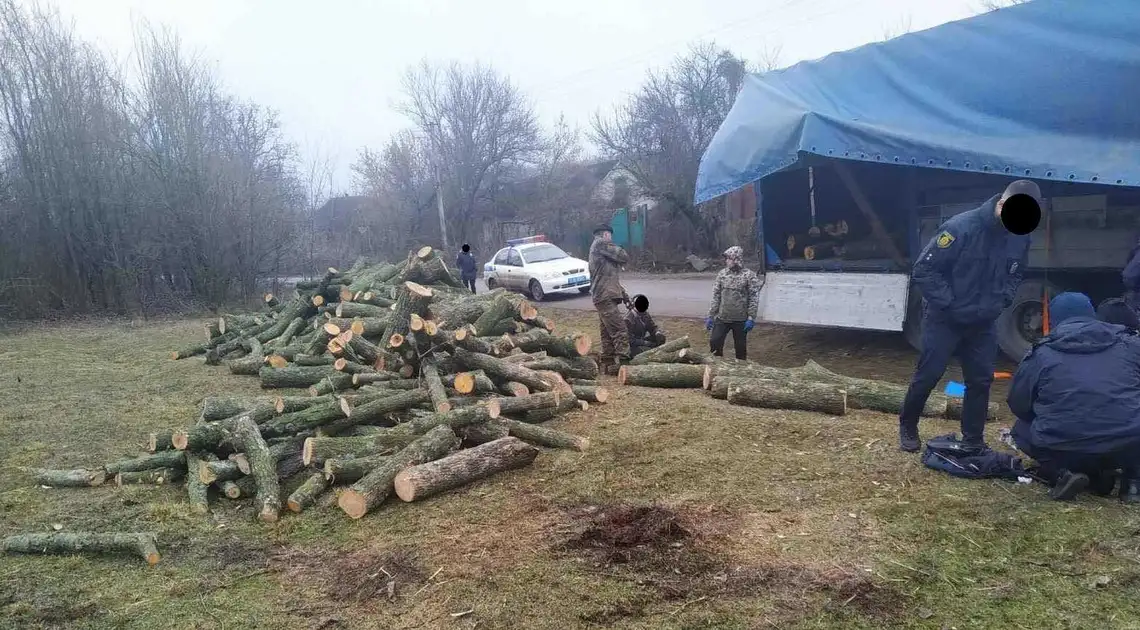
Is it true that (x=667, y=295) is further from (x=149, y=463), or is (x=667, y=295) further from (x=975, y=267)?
(x=149, y=463)

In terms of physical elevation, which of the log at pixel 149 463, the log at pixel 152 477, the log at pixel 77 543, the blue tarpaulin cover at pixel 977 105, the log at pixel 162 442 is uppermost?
the blue tarpaulin cover at pixel 977 105

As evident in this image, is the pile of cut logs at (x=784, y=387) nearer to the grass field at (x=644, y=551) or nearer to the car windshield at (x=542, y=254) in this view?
the grass field at (x=644, y=551)

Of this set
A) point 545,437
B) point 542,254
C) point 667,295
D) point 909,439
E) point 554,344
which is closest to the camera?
point 909,439

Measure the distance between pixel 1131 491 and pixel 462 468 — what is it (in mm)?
4118

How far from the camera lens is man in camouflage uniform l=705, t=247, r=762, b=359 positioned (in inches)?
308

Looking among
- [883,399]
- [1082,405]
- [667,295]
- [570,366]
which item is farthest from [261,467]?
[667,295]

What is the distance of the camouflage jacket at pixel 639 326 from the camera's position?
29.1 ft

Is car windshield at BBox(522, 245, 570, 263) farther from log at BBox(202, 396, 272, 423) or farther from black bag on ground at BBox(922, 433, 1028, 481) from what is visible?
black bag on ground at BBox(922, 433, 1028, 481)

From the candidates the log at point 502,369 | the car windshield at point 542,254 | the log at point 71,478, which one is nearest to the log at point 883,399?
the log at point 502,369

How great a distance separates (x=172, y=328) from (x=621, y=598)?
610 inches

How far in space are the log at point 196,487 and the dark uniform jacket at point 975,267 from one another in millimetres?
5260

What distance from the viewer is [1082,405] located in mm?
3779

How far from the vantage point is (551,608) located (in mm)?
3238

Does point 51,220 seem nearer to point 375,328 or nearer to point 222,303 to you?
point 222,303
